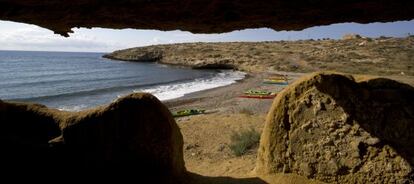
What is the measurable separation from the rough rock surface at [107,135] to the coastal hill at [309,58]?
39.5 meters

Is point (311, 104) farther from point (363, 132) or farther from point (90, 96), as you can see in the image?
point (90, 96)

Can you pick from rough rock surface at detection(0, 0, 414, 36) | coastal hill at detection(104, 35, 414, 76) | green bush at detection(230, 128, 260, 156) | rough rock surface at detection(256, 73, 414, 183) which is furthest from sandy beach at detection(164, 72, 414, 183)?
coastal hill at detection(104, 35, 414, 76)

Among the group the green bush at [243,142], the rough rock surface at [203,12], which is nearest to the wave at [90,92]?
the green bush at [243,142]

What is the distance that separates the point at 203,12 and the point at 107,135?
316cm

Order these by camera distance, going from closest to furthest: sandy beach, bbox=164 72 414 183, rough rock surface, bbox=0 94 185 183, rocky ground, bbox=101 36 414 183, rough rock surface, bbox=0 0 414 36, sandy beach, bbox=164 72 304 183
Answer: rough rock surface, bbox=0 0 414 36 < rough rock surface, bbox=0 94 185 183 < sandy beach, bbox=164 72 414 183 < rocky ground, bbox=101 36 414 183 < sandy beach, bbox=164 72 304 183

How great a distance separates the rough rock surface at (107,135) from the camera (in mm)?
7574

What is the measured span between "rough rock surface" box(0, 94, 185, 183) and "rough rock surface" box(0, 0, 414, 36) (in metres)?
1.83

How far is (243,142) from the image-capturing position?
13.8 m

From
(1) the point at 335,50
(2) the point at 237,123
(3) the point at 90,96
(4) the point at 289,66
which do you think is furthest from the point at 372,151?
(1) the point at 335,50

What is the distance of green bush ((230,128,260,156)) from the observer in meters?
13.5

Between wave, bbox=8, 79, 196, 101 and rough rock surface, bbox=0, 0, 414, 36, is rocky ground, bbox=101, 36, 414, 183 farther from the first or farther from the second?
wave, bbox=8, 79, 196, 101

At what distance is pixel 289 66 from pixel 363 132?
5072cm

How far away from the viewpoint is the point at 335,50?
67.9m

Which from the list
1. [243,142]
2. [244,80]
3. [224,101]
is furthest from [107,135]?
[244,80]
